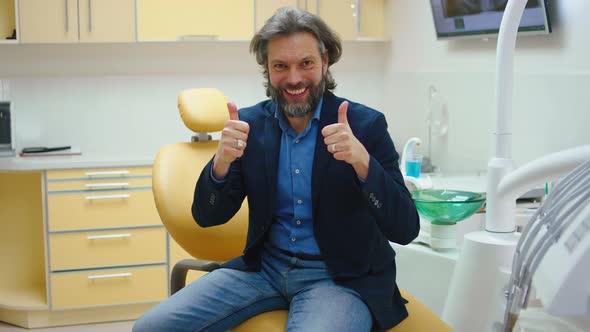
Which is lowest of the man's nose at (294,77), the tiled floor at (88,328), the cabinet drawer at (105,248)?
the tiled floor at (88,328)

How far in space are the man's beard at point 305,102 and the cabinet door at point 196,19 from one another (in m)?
2.48

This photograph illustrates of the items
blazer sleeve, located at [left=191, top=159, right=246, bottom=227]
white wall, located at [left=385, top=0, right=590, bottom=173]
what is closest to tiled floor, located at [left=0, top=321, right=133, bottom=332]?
white wall, located at [left=385, top=0, right=590, bottom=173]

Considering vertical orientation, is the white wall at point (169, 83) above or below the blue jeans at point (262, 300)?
above

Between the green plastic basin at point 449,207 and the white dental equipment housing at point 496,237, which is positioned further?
the green plastic basin at point 449,207

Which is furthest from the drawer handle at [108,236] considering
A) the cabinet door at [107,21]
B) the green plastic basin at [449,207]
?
the green plastic basin at [449,207]

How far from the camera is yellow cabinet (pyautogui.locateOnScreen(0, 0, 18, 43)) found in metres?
4.30

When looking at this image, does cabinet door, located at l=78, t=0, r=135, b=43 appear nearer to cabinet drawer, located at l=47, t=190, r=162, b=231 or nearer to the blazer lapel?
cabinet drawer, located at l=47, t=190, r=162, b=231

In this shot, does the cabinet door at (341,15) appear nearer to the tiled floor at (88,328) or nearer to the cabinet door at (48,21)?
the cabinet door at (48,21)

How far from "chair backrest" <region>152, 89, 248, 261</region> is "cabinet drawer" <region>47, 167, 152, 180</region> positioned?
1.49 meters

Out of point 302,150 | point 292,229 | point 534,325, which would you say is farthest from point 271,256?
point 534,325

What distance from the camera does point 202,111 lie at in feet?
8.45

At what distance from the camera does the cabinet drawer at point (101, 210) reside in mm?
3953

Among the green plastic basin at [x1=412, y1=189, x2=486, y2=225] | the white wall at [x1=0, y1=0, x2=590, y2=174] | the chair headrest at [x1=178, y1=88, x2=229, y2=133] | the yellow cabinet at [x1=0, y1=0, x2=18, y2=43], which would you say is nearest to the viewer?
the green plastic basin at [x1=412, y1=189, x2=486, y2=225]

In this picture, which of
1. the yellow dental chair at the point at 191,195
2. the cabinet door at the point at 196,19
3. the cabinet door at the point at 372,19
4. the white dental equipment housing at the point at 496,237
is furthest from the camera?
the cabinet door at the point at 372,19
